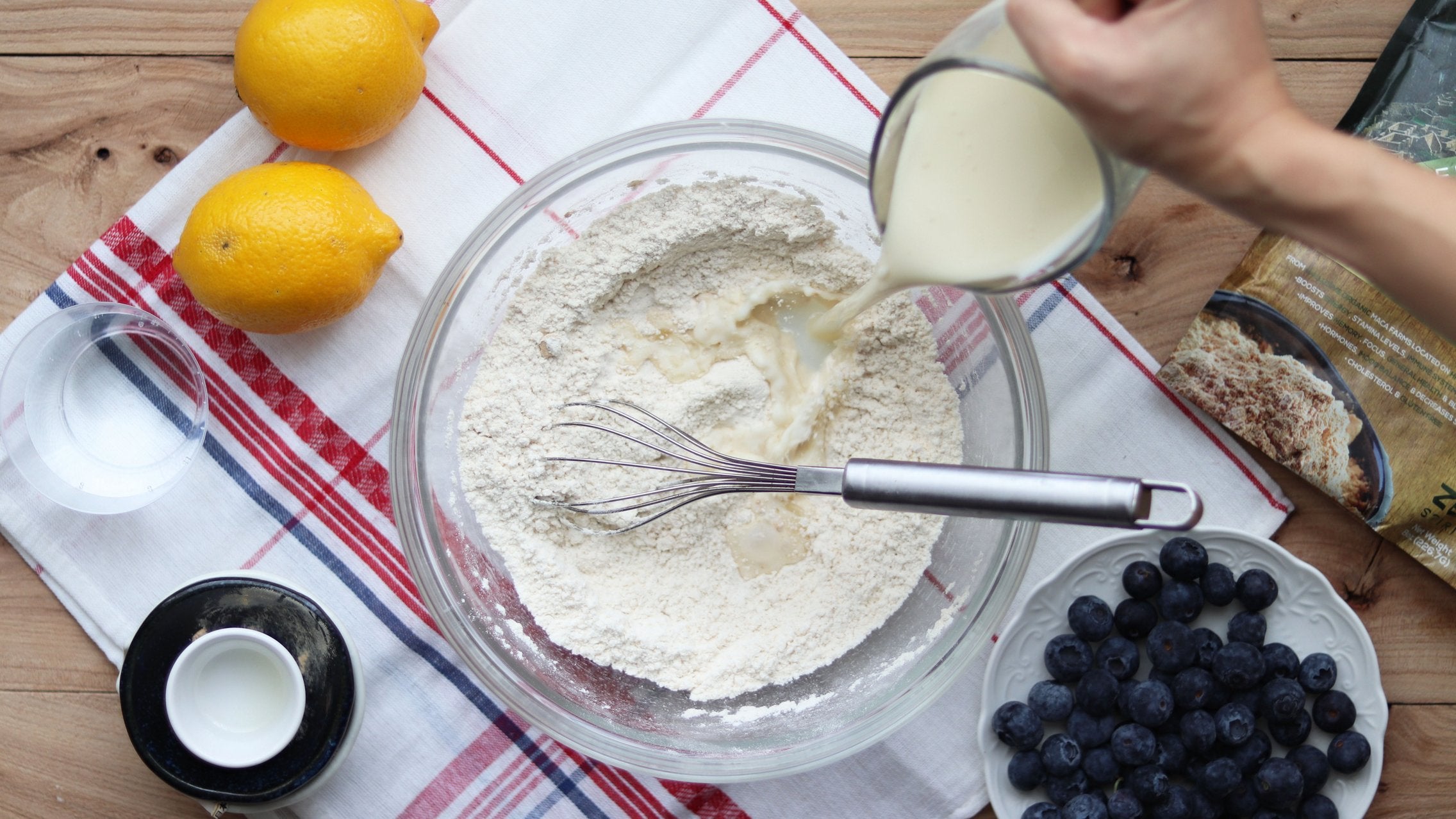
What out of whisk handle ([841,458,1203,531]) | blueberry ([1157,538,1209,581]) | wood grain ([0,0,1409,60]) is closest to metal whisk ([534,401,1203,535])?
whisk handle ([841,458,1203,531])

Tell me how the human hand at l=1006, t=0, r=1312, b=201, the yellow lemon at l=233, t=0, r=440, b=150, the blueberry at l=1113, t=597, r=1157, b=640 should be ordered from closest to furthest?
the human hand at l=1006, t=0, r=1312, b=201, the yellow lemon at l=233, t=0, r=440, b=150, the blueberry at l=1113, t=597, r=1157, b=640

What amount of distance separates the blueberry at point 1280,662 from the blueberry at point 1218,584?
8 cm

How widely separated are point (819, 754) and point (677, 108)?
2.81 ft

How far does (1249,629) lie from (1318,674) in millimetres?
109

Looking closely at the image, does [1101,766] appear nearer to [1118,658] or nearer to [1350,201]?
[1118,658]

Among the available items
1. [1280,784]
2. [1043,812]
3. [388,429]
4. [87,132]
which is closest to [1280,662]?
[1280,784]

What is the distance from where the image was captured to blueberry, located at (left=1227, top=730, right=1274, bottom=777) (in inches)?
49.1

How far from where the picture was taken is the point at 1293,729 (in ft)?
4.07

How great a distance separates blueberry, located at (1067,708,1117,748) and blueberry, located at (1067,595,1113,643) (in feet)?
0.32

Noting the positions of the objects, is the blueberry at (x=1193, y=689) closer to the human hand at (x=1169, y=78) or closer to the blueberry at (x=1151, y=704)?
the blueberry at (x=1151, y=704)

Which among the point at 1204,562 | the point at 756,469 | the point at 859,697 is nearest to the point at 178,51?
the point at 756,469

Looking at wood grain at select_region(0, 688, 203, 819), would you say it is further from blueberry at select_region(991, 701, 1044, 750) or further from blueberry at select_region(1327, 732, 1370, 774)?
blueberry at select_region(1327, 732, 1370, 774)

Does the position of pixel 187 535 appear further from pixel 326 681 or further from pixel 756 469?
pixel 756 469

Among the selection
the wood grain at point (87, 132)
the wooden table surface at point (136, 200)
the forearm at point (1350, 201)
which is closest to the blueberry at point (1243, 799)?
the wooden table surface at point (136, 200)
